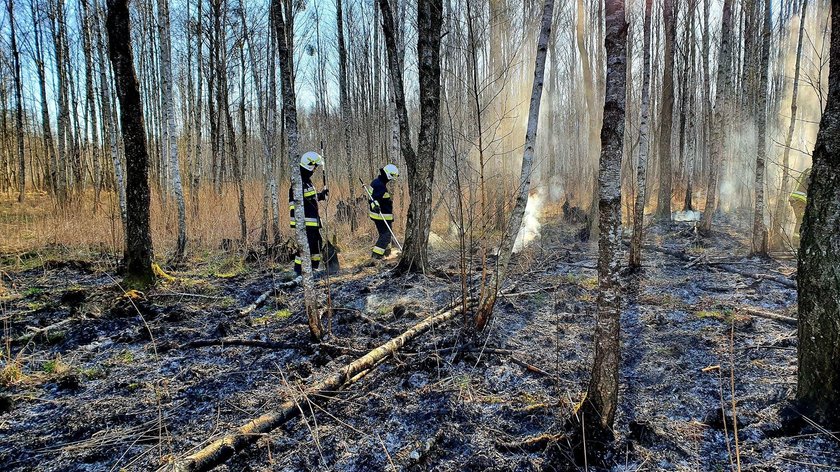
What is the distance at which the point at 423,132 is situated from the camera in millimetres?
5957

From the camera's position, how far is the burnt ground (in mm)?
2316

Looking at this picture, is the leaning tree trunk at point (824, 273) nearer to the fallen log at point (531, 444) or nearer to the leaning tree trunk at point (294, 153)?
the fallen log at point (531, 444)

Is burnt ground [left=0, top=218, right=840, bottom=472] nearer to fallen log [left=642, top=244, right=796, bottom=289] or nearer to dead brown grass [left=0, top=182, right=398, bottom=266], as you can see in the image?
fallen log [left=642, top=244, right=796, bottom=289]

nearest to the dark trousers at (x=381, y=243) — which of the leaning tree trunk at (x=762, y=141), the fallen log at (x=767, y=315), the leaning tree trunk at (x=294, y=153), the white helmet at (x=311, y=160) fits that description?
the white helmet at (x=311, y=160)

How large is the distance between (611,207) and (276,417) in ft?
7.69

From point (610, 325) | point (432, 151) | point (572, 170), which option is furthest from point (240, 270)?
point (572, 170)

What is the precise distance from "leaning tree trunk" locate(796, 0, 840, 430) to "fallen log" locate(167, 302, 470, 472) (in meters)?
2.74

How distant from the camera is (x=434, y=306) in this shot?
16.7ft

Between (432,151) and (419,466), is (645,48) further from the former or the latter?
(419,466)

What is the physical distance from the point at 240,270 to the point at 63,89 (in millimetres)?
11397

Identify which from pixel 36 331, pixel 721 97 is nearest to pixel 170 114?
pixel 36 331

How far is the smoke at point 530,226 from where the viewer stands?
9.14 m

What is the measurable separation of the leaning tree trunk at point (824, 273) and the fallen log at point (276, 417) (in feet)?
9.00

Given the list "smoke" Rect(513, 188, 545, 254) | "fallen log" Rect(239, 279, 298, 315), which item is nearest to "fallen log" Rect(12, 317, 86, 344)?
"fallen log" Rect(239, 279, 298, 315)
